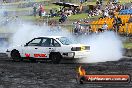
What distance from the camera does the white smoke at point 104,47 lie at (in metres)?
25.0

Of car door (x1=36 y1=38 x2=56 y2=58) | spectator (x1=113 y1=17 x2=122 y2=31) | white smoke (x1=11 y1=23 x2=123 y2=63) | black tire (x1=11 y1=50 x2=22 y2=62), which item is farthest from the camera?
spectator (x1=113 y1=17 x2=122 y2=31)

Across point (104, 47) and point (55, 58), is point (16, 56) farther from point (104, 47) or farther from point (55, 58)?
point (104, 47)

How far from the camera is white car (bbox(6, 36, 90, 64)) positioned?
2261cm

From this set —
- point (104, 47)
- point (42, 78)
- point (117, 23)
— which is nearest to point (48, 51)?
point (104, 47)

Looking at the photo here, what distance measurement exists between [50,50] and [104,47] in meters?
5.13

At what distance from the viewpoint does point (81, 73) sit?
11812mm

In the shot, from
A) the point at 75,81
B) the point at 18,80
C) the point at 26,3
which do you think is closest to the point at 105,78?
the point at 75,81

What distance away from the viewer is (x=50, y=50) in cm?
2306

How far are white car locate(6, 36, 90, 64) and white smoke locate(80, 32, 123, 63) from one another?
4.24 ft

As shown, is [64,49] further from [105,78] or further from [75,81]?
[105,78]

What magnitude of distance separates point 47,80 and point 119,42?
14.0 metres

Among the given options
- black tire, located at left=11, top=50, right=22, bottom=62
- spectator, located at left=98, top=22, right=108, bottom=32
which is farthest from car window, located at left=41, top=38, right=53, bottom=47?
spectator, located at left=98, top=22, right=108, bottom=32

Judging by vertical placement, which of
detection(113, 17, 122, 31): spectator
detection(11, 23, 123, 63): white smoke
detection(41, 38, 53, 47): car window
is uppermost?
detection(41, 38, 53, 47): car window

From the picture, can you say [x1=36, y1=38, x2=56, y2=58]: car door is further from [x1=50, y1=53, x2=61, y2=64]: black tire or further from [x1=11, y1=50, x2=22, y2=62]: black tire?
[x1=11, y1=50, x2=22, y2=62]: black tire
